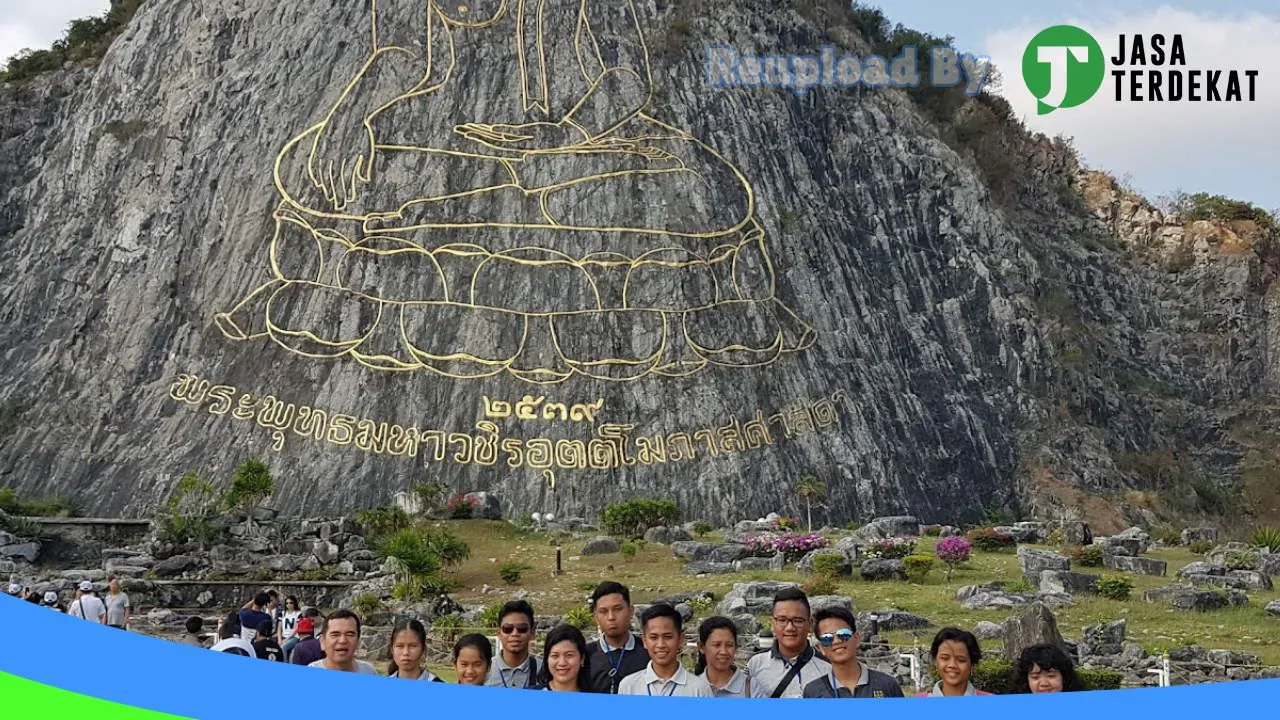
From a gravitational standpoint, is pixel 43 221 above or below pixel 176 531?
above

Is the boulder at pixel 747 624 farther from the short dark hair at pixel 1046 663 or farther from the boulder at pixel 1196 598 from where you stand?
the short dark hair at pixel 1046 663

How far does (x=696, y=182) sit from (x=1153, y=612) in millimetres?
7196

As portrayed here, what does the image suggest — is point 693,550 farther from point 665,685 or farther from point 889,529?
point 665,685

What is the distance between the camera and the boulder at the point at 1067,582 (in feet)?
39.9

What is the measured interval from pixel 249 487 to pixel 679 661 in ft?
33.7

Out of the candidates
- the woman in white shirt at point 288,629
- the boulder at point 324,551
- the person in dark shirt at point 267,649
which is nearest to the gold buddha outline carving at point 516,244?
the boulder at point 324,551

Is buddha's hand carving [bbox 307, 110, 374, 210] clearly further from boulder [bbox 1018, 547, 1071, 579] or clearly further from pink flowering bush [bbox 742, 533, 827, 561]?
boulder [bbox 1018, 547, 1071, 579]

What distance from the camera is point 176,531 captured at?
1405 cm

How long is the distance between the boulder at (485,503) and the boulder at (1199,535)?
923cm

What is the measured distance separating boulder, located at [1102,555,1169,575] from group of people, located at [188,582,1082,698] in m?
9.33

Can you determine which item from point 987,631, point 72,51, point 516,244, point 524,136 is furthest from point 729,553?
point 72,51

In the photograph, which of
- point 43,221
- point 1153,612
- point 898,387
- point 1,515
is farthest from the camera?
point 43,221

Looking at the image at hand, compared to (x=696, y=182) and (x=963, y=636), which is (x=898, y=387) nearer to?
(x=696, y=182)

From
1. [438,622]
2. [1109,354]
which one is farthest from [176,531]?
[1109,354]
